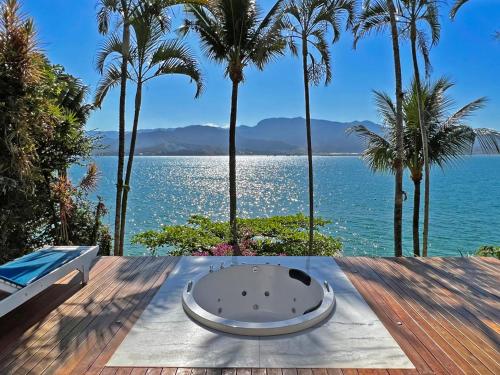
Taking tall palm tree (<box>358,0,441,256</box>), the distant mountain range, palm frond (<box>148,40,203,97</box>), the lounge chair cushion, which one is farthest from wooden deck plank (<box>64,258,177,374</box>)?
the distant mountain range

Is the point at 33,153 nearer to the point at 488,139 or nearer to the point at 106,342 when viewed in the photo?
the point at 106,342

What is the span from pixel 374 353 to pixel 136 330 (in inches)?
70.5

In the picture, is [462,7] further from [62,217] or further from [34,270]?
[62,217]

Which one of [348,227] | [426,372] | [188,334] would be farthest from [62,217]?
[348,227]

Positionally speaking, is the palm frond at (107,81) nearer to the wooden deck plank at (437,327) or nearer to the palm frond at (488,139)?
the wooden deck plank at (437,327)

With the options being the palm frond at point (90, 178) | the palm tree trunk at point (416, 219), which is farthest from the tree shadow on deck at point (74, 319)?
the palm tree trunk at point (416, 219)

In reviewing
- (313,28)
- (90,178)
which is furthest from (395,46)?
(90,178)

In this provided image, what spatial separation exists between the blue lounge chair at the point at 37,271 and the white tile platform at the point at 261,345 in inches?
35.3

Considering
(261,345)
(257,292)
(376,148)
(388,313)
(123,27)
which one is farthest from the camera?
(376,148)

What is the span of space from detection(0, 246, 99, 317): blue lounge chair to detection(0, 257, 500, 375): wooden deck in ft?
0.79

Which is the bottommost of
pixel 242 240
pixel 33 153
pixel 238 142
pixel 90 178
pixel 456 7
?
pixel 242 240

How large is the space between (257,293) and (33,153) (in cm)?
362

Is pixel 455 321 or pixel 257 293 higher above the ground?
pixel 455 321

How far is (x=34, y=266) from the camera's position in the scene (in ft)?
10.2
